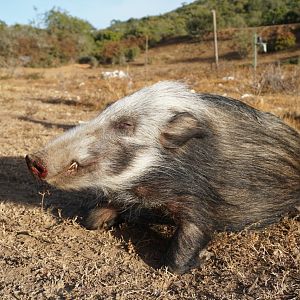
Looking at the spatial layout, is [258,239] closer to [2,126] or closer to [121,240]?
[121,240]

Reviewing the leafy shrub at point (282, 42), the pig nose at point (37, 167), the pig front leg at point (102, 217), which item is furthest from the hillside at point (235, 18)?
the pig nose at point (37, 167)

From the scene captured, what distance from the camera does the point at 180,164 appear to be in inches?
130

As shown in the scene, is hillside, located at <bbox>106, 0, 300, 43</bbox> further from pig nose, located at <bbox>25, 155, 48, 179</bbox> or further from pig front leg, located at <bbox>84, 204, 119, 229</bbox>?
pig nose, located at <bbox>25, 155, 48, 179</bbox>

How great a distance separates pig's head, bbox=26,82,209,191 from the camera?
122 inches

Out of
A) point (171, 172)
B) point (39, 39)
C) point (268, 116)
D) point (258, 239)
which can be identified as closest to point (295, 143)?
point (268, 116)

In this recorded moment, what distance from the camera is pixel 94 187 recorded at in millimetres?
3311

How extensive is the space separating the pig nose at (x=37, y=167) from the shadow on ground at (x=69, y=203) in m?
0.69

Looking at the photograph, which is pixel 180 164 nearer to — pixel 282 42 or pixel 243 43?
pixel 243 43

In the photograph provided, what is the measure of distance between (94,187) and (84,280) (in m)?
0.66

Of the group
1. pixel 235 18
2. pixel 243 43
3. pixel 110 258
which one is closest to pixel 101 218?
pixel 110 258

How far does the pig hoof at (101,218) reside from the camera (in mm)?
3732

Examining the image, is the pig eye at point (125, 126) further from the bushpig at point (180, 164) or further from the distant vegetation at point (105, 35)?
the distant vegetation at point (105, 35)

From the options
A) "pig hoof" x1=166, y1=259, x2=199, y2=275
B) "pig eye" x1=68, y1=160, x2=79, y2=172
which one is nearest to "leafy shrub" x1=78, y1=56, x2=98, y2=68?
"pig eye" x1=68, y1=160, x2=79, y2=172

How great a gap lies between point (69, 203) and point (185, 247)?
4.92 feet
